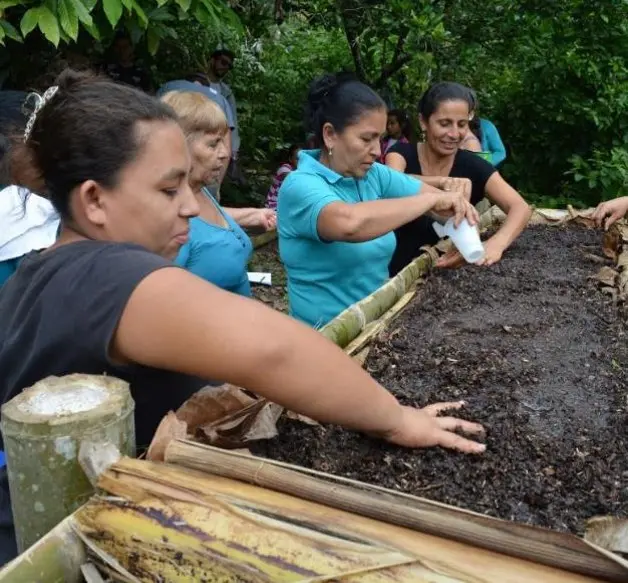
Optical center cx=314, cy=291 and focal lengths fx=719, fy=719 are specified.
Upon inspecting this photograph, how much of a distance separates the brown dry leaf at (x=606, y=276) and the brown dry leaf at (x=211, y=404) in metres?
2.01

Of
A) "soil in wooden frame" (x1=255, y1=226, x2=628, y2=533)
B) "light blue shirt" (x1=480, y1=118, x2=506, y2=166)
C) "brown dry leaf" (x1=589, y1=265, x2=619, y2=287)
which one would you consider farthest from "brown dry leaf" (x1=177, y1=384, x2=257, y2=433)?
"light blue shirt" (x1=480, y1=118, x2=506, y2=166)

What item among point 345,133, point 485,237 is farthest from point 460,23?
point 345,133

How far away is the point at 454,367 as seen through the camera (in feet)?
6.66

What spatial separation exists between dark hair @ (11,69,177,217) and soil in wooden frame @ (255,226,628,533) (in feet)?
2.08

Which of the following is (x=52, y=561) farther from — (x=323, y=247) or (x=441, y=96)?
(x=441, y=96)

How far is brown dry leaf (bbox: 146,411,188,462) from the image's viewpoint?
119 centimetres

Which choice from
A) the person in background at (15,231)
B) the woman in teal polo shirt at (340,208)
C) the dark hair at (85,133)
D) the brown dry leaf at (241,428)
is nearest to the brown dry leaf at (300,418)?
the brown dry leaf at (241,428)

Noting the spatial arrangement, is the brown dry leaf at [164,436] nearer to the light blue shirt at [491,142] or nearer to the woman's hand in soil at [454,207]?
the woman's hand in soil at [454,207]

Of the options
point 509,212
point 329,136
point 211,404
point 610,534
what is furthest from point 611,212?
point 610,534

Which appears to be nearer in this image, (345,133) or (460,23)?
(345,133)

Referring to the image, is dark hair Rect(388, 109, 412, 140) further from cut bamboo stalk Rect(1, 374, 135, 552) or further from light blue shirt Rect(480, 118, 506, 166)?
cut bamboo stalk Rect(1, 374, 135, 552)

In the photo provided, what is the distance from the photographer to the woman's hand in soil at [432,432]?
138 centimetres

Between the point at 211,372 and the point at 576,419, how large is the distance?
1.08 m

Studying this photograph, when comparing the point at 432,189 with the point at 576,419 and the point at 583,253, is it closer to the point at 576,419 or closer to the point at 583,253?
the point at 583,253
